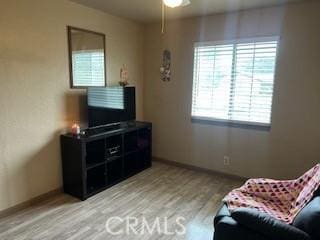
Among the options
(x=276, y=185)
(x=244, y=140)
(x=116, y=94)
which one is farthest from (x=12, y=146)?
(x=244, y=140)

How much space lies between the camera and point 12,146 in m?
2.60

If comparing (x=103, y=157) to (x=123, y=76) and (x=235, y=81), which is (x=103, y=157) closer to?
(x=123, y=76)

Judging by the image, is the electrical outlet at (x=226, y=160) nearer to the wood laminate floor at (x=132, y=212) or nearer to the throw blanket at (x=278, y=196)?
the wood laminate floor at (x=132, y=212)

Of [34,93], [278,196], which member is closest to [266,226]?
[278,196]

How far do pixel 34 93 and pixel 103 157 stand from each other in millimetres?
1143

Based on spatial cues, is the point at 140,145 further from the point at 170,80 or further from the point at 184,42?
the point at 184,42

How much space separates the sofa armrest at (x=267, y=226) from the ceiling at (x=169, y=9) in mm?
2450

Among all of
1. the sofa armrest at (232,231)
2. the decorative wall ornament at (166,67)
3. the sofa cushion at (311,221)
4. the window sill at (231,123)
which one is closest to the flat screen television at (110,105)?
the decorative wall ornament at (166,67)

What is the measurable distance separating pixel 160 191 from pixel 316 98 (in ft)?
7.50

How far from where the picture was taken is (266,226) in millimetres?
1477

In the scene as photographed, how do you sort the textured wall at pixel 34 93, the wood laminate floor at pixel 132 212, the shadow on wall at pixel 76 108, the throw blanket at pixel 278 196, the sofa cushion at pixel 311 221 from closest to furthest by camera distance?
the sofa cushion at pixel 311 221, the throw blanket at pixel 278 196, the wood laminate floor at pixel 132 212, the textured wall at pixel 34 93, the shadow on wall at pixel 76 108

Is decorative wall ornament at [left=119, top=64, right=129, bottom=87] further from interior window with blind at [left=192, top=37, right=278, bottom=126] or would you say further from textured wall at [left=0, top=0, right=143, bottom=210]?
interior window with blind at [left=192, top=37, right=278, bottom=126]

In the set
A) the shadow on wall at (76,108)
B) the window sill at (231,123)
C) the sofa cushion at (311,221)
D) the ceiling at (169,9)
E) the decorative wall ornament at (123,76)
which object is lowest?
the sofa cushion at (311,221)

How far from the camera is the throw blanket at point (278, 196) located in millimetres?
1810
